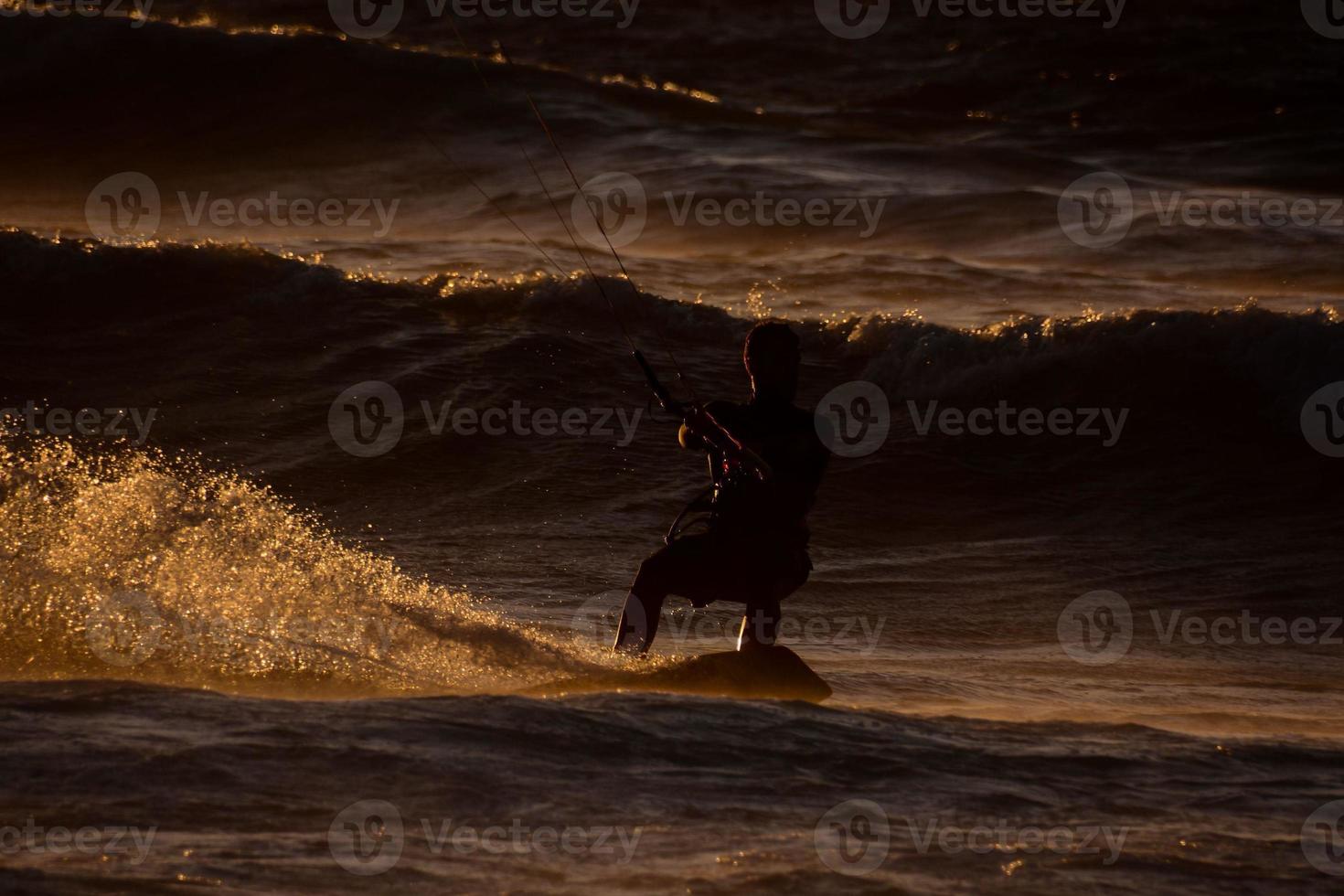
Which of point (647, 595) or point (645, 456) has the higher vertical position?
point (645, 456)

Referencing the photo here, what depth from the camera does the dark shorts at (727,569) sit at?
682 centimetres

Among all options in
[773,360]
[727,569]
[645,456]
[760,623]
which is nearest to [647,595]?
[727,569]

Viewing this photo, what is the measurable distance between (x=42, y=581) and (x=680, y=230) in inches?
519

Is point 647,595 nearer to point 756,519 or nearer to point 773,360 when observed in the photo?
point 756,519

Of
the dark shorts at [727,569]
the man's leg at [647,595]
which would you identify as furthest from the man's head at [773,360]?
the man's leg at [647,595]

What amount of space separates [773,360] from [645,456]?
20.8ft

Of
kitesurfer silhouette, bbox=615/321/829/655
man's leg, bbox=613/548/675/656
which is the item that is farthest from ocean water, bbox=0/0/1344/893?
kitesurfer silhouette, bbox=615/321/829/655

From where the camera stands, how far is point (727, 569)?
269 inches

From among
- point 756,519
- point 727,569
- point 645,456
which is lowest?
point 727,569

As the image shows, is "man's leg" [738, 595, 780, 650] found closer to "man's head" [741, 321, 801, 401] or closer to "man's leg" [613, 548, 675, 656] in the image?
"man's leg" [613, 548, 675, 656]

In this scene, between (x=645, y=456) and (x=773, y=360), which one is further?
(x=645, y=456)

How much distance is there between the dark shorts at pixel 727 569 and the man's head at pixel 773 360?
624 millimetres

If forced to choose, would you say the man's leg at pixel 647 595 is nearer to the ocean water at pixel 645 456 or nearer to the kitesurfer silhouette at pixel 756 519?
the kitesurfer silhouette at pixel 756 519

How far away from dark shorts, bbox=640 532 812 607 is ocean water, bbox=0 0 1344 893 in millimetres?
469
